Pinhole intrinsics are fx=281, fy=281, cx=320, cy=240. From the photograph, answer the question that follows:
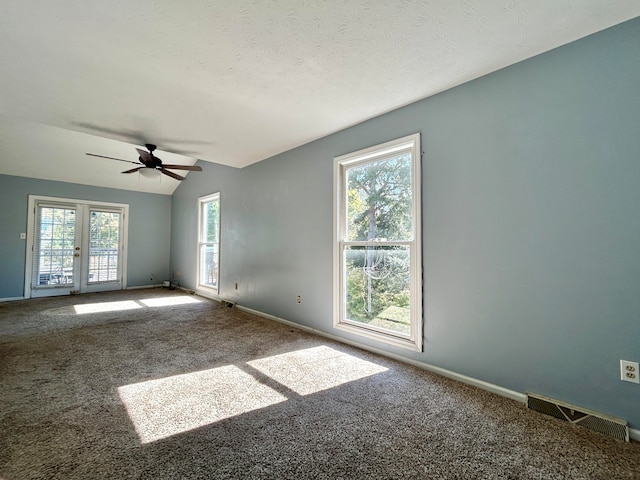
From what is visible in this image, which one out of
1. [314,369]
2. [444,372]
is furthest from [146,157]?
[444,372]

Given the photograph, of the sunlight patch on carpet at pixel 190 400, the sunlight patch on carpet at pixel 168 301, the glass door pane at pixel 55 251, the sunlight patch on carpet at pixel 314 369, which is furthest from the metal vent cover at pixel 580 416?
the glass door pane at pixel 55 251

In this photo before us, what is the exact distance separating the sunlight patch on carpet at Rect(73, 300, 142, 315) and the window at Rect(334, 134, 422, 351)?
3.92 m

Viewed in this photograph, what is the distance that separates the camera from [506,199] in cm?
209

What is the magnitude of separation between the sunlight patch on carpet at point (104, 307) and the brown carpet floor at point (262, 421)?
159 centimetres

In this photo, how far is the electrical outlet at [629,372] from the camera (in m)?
1.60

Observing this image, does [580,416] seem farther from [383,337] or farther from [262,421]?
[262,421]

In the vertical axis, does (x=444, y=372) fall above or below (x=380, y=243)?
below

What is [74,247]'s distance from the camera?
610 centimetres

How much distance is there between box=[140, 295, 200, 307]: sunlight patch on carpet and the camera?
16.9ft

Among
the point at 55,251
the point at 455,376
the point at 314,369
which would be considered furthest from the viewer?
the point at 55,251

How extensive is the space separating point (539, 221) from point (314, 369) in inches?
82.2

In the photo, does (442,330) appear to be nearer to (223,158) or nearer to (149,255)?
(223,158)

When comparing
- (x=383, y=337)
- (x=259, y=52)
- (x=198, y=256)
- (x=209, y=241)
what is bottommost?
(x=383, y=337)

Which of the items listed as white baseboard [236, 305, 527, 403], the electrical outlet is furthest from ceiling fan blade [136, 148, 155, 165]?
the electrical outlet
